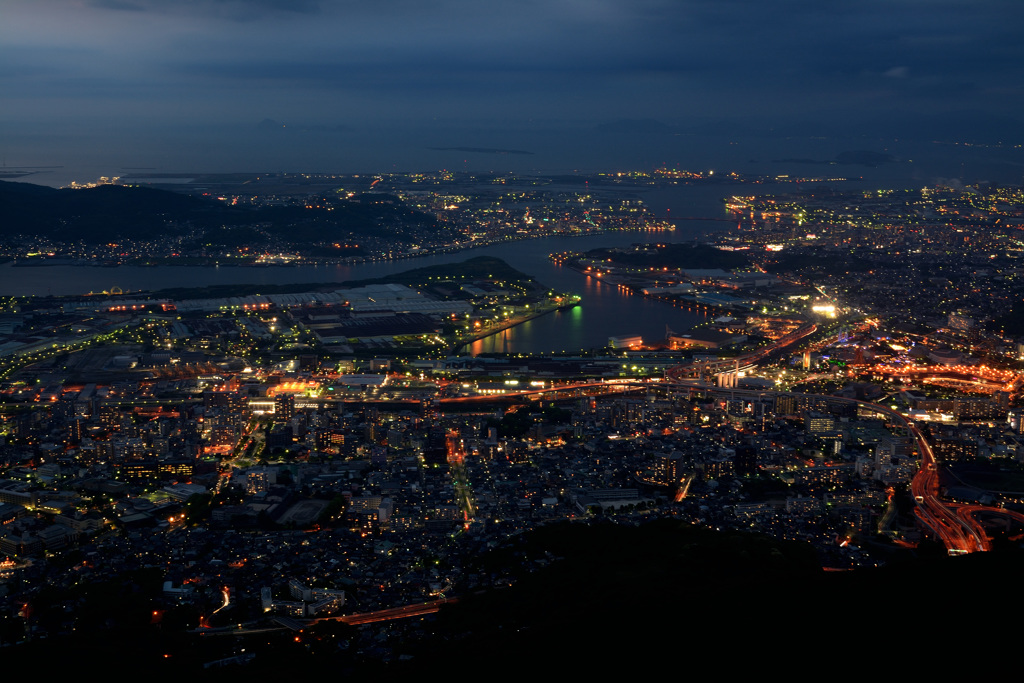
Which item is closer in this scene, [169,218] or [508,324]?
[508,324]

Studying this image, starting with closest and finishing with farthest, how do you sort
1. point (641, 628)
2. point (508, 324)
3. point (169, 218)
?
point (641, 628), point (508, 324), point (169, 218)

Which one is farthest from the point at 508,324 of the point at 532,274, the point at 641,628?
the point at 641,628

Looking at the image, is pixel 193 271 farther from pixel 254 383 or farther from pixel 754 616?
pixel 754 616

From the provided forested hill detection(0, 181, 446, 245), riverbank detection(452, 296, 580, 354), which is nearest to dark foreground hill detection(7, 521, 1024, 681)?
riverbank detection(452, 296, 580, 354)

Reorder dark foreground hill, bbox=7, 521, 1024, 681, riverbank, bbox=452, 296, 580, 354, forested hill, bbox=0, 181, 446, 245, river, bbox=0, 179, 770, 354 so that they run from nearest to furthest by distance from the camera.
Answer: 1. dark foreground hill, bbox=7, 521, 1024, 681
2. riverbank, bbox=452, 296, 580, 354
3. river, bbox=0, 179, 770, 354
4. forested hill, bbox=0, 181, 446, 245

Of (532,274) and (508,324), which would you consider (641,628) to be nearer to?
(508,324)

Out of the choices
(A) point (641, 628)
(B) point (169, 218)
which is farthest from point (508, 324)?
(B) point (169, 218)

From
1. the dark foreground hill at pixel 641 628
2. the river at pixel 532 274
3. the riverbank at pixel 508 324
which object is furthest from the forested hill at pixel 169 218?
the dark foreground hill at pixel 641 628

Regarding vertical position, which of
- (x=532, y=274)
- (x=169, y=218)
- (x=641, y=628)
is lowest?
(x=641, y=628)

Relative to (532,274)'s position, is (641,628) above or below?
below

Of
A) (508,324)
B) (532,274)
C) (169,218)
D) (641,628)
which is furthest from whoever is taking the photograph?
(169,218)

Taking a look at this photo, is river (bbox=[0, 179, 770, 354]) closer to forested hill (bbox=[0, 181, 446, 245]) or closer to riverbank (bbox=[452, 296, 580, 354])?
riverbank (bbox=[452, 296, 580, 354])

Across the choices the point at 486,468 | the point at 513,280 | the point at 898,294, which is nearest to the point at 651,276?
the point at 513,280
